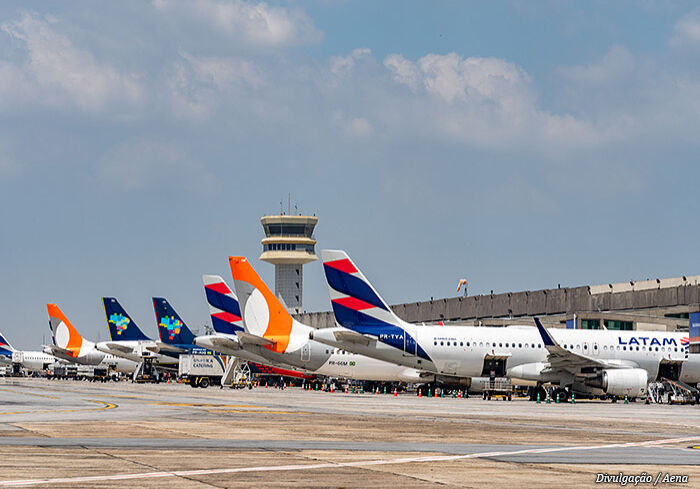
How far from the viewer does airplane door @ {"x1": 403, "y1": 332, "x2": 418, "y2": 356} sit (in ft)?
193

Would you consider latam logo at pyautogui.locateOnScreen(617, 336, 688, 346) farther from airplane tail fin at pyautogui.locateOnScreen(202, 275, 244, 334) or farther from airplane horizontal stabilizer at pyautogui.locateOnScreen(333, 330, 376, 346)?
airplane tail fin at pyautogui.locateOnScreen(202, 275, 244, 334)

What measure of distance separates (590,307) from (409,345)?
48.3 m

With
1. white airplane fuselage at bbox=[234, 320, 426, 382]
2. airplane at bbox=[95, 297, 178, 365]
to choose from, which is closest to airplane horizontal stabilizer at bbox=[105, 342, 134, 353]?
airplane at bbox=[95, 297, 178, 365]

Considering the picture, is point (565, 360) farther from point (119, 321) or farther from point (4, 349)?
point (4, 349)

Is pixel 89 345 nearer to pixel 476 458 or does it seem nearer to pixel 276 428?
pixel 276 428

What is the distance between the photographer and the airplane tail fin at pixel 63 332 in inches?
5192

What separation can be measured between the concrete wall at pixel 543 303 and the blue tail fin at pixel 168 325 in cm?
3659

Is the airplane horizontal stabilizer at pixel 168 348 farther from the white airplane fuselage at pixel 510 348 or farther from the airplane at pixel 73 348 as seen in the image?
the white airplane fuselage at pixel 510 348

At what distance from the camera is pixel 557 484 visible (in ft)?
51.9

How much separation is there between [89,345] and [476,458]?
396 feet

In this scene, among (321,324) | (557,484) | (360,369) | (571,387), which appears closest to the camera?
(557,484)

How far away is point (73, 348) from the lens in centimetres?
13212

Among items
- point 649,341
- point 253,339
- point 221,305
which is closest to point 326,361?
point 253,339

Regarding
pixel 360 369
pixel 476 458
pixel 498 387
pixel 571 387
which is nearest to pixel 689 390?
pixel 571 387
